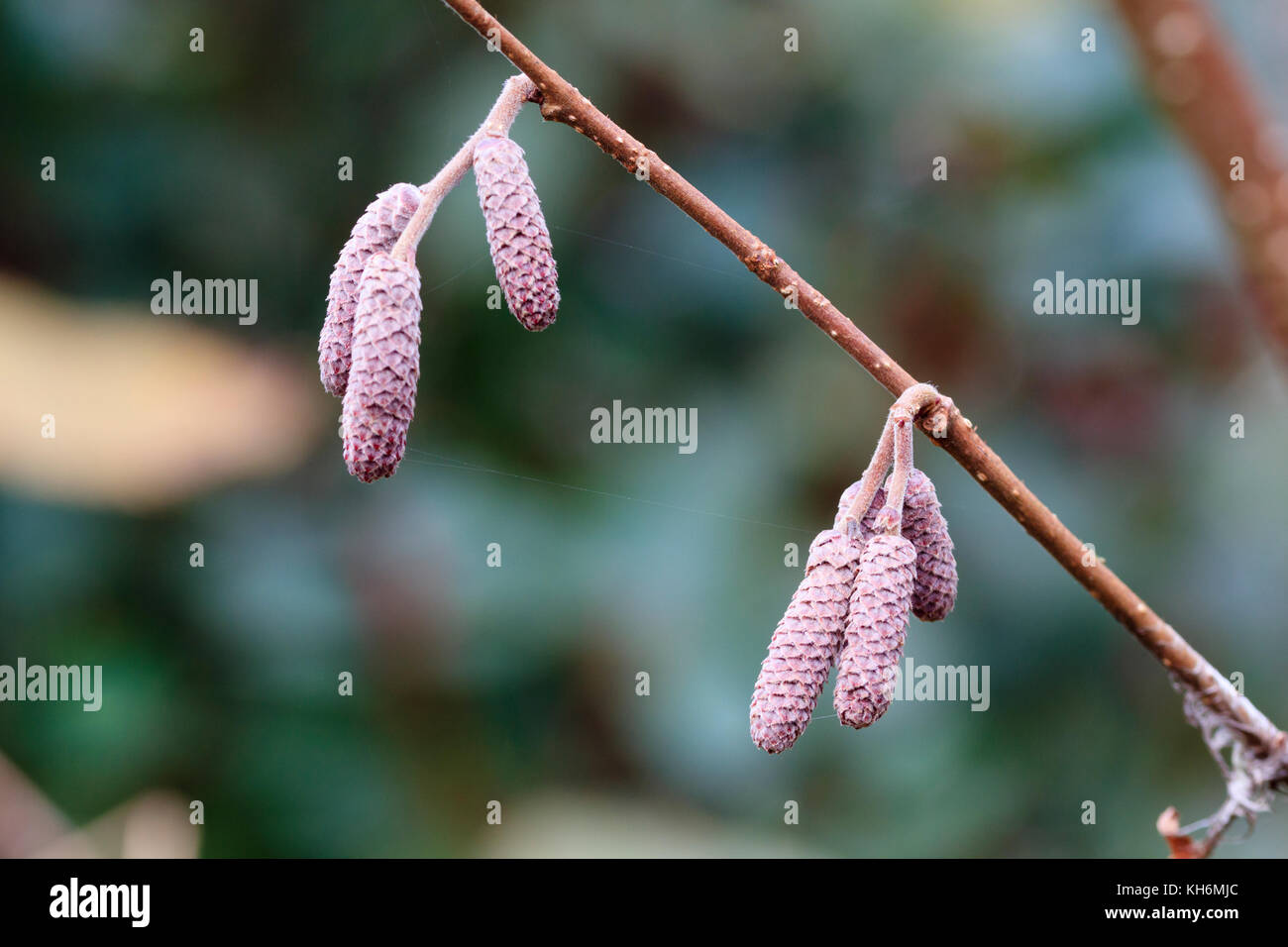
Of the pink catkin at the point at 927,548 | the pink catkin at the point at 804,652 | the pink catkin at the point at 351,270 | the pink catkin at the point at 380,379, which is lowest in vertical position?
the pink catkin at the point at 804,652

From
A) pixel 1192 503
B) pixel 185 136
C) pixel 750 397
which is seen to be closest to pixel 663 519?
pixel 750 397

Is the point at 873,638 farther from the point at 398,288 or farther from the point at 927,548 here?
the point at 398,288

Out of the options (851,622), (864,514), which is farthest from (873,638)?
(864,514)

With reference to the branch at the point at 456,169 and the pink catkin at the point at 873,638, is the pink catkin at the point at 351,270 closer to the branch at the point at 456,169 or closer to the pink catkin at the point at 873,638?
the branch at the point at 456,169

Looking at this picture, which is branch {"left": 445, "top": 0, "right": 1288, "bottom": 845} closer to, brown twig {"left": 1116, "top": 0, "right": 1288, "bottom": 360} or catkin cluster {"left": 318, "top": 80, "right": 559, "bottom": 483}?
catkin cluster {"left": 318, "top": 80, "right": 559, "bottom": 483}

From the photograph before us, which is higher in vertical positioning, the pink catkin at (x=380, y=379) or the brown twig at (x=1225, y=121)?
the brown twig at (x=1225, y=121)

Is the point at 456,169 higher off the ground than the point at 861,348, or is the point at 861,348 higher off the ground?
the point at 456,169

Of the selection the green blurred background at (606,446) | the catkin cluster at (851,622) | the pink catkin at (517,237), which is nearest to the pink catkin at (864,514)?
the catkin cluster at (851,622)
